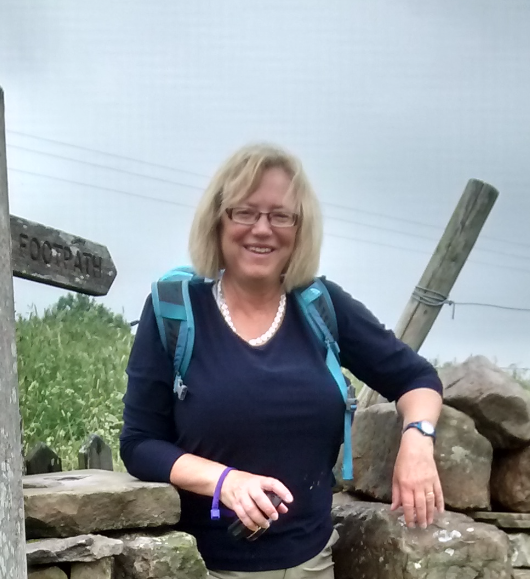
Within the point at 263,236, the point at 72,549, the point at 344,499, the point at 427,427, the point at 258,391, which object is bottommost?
the point at 344,499

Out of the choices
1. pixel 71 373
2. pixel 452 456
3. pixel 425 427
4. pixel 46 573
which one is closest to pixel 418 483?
pixel 425 427

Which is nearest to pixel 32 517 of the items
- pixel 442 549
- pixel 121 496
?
pixel 121 496

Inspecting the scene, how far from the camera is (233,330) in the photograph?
1631 mm

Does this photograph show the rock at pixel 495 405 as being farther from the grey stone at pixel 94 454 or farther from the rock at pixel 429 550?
the grey stone at pixel 94 454

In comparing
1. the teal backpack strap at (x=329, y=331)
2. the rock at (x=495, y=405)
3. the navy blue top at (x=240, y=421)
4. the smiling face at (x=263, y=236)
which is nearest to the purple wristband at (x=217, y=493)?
the navy blue top at (x=240, y=421)

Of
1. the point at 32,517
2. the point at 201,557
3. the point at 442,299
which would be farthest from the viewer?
the point at 442,299

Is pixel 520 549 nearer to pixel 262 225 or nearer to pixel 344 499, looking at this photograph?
pixel 344 499

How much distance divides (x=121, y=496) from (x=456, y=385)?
3.50ft

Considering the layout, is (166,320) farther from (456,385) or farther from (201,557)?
(456,385)

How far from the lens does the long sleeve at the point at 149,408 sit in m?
1.55

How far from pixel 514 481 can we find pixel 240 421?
3.11 ft

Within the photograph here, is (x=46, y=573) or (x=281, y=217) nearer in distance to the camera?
(x=46, y=573)

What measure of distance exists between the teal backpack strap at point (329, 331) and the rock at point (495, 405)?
52cm

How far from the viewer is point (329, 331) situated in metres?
1.70
